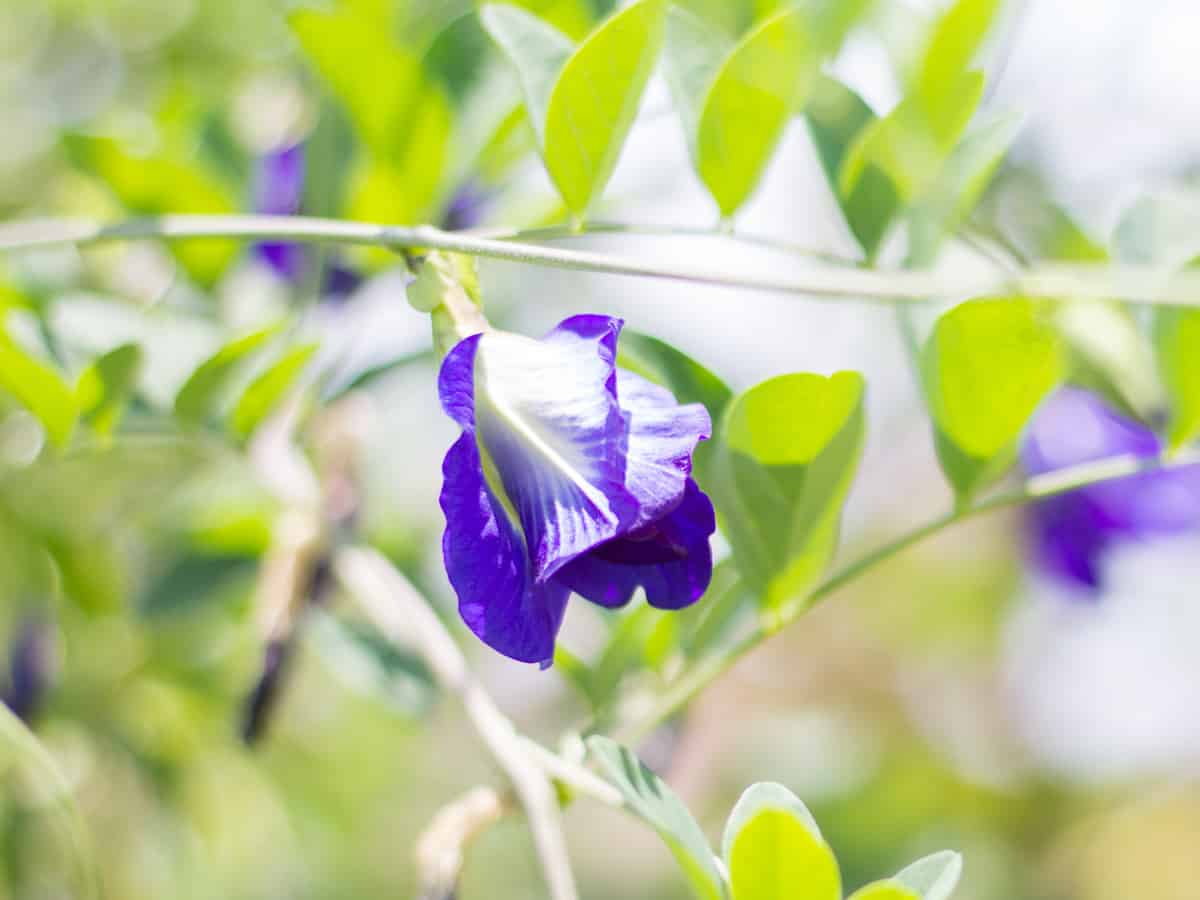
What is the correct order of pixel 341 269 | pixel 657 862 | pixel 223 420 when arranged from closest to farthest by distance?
1. pixel 223 420
2. pixel 341 269
3. pixel 657 862

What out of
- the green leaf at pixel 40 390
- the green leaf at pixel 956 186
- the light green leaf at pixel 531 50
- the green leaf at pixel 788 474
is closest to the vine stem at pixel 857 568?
the green leaf at pixel 788 474

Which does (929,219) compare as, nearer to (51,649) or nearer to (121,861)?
(51,649)

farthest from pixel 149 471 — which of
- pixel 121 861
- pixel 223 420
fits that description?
pixel 121 861

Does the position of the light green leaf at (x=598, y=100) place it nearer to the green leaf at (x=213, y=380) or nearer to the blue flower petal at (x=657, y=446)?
the blue flower petal at (x=657, y=446)

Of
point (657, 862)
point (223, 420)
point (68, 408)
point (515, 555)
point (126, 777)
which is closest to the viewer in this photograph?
point (515, 555)

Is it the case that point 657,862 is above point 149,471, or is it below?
below

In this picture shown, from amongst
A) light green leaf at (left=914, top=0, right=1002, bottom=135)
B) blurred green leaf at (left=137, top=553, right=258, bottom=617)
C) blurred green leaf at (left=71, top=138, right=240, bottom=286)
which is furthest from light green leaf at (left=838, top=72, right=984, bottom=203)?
blurred green leaf at (left=137, top=553, right=258, bottom=617)
